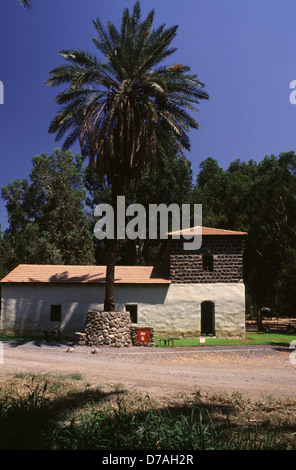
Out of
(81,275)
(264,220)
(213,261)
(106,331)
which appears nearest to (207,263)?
(213,261)

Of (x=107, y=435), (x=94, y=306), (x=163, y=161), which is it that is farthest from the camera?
(x=94, y=306)

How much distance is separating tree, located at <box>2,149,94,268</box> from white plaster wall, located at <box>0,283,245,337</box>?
34.9ft

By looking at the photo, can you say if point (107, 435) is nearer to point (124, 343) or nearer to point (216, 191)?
point (124, 343)

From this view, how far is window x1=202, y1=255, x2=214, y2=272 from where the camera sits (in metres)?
23.8

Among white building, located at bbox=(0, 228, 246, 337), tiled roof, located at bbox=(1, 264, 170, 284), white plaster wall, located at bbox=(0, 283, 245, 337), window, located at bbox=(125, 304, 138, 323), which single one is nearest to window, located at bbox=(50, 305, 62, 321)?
white building, located at bbox=(0, 228, 246, 337)

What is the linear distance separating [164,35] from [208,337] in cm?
1823

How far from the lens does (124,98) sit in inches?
695

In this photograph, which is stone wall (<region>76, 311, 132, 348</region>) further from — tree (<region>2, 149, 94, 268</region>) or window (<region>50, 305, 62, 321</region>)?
tree (<region>2, 149, 94, 268</region>)

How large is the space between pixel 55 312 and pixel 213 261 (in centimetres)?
1143

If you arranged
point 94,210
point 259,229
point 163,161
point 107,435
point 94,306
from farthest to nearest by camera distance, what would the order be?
point 94,210
point 259,229
point 94,306
point 163,161
point 107,435

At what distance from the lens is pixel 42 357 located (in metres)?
13.7

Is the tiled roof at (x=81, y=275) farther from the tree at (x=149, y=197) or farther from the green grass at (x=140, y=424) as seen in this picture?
the green grass at (x=140, y=424)

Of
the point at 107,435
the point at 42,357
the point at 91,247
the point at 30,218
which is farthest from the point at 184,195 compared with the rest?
the point at 107,435

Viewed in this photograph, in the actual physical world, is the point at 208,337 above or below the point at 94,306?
below
